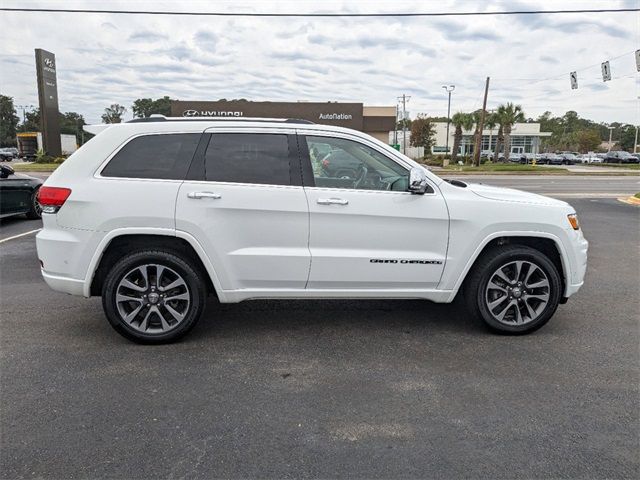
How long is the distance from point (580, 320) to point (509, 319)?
3.33ft

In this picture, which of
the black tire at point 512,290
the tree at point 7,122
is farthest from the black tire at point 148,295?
the tree at point 7,122

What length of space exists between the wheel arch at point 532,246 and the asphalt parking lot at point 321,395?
1.81ft

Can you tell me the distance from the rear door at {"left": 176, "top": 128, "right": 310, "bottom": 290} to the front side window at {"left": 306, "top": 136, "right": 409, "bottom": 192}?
0.20m

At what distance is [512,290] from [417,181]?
1.35 metres

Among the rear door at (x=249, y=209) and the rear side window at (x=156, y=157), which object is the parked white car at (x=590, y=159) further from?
the rear side window at (x=156, y=157)

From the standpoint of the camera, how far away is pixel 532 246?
4.71 meters

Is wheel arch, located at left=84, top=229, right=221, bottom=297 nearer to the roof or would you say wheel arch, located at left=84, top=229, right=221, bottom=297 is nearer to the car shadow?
the car shadow

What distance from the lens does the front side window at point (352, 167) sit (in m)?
4.41

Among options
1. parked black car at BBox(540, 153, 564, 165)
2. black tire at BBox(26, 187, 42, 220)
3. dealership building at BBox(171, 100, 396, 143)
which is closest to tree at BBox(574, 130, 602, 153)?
parked black car at BBox(540, 153, 564, 165)

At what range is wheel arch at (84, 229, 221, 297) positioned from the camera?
4.18m

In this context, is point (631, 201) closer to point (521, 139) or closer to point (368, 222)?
point (368, 222)

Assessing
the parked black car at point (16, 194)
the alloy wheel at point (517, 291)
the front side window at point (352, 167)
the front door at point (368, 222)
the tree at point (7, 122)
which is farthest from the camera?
the tree at point (7, 122)

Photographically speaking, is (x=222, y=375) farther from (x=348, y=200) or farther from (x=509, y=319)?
(x=509, y=319)

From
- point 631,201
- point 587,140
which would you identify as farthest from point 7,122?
point 631,201
